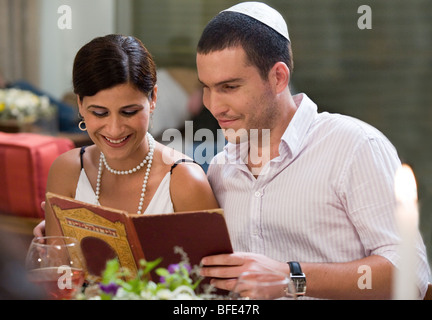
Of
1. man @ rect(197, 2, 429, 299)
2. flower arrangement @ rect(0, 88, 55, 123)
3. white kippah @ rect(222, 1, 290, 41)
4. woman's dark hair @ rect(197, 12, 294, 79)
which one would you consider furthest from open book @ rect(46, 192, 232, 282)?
flower arrangement @ rect(0, 88, 55, 123)

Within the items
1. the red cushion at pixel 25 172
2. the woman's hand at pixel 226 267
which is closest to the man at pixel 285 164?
the woman's hand at pixel 226 267

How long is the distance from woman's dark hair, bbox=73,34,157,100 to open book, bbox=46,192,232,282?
18.1 inches

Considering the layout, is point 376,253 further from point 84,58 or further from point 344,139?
point 84,58

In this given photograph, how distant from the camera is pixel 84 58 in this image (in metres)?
1.73

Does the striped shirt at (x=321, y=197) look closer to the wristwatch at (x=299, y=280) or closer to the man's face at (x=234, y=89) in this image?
the man's face at (x=234, y=89)

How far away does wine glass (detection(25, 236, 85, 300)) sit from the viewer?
1.16 m

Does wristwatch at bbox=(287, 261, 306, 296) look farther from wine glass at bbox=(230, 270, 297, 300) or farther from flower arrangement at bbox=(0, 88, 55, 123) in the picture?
flower arrangement at bbox=(0, 88, 55, 123)

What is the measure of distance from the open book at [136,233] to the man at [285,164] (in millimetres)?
354

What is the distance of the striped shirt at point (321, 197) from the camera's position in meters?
1.56

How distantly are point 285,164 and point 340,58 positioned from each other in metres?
4.26
